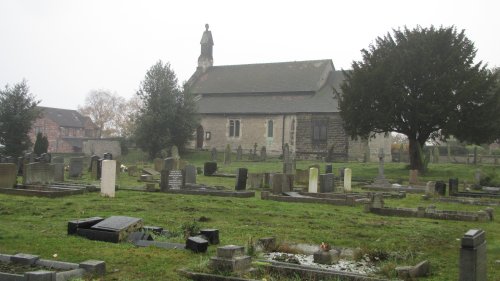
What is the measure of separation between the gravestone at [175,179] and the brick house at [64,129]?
56485 millimetres

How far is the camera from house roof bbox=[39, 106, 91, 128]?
8012cm

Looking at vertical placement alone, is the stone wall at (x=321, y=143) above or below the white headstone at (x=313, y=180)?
above

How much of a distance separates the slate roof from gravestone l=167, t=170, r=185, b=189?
29209mm

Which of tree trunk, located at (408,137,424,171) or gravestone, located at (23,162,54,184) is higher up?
tree trunk, located at (408,137,424,171)

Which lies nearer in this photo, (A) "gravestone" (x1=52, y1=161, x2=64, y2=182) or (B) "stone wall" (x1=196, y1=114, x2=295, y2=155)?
(A) "gravestone" (x1=52, y1=161, x2=64, y2=182)

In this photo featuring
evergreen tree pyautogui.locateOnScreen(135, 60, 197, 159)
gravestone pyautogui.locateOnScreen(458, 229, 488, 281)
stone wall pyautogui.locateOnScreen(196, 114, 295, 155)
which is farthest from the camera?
stone wall pyautogui.locateOnScreen(196, 114, 295, 155)

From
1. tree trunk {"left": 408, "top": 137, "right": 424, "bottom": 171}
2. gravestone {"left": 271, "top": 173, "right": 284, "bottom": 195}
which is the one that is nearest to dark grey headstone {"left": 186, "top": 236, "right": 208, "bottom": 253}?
gravestone {"left": 271, "top": 173, "right": 284, "bottom": 195}

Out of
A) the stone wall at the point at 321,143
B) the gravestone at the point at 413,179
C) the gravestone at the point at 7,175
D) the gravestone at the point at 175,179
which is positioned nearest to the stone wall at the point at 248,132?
the stone wall at the point at 321,143

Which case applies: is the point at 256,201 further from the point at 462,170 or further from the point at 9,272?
the point at 462,170

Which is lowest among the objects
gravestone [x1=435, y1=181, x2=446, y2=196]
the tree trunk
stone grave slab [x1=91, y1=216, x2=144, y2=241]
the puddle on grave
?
the puddle on grave

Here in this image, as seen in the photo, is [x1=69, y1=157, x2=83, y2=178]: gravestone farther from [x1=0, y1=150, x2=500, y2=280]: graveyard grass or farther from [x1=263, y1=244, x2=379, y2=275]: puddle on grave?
[x1=263, y1=244, x2=379, y2=275]: puddle on grave

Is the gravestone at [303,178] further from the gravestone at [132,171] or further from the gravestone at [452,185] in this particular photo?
the gravestone at [132,171]

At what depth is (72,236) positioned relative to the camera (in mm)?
8773

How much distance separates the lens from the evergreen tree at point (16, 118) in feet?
112
